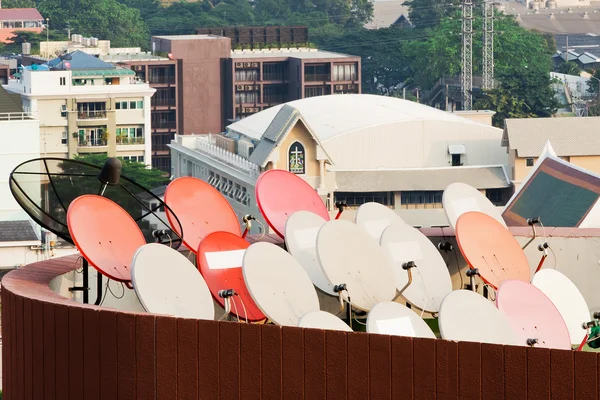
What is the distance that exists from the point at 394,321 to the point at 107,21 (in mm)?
129148

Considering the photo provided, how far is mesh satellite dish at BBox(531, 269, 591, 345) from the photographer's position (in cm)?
1241

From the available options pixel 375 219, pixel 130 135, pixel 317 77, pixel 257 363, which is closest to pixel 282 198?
pixel 375 219

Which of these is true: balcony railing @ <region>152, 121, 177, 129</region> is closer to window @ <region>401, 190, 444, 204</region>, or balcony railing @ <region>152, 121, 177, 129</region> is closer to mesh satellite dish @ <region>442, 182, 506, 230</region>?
window @ <region>401, 190, 444, 204</region>

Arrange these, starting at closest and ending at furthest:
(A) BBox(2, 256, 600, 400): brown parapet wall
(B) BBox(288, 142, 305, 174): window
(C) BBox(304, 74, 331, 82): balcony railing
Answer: (A) BBox(2, 256, 600, 400): brown parapet wall, (B) BBox(288, 142, 305, 174): window, (C) BBox(304, 74, 331, 82): balcony railing

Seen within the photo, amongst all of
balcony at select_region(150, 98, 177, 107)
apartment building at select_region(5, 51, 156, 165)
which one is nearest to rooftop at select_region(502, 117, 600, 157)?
apartment building at select_region(5, 51, 156, 165)

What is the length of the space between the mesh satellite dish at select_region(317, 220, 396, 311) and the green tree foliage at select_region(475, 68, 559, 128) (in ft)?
280

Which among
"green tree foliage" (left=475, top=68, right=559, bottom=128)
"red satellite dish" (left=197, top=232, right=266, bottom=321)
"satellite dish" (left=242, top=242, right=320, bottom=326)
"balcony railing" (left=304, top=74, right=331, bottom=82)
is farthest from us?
"balcony railing" (left=304, top=74, right=331, bottom=82)

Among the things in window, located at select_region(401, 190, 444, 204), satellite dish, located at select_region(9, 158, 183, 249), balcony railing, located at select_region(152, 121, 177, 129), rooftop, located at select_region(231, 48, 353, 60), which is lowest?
window, located at select_region(401, 190, 444, 204)

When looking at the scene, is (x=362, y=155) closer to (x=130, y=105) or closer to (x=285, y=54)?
(x=130, y=105)

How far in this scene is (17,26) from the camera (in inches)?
5950

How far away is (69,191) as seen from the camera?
12.2 meters

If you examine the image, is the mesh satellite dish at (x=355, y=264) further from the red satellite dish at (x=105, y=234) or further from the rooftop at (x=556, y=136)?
the rooftop at (x=556, y=136)

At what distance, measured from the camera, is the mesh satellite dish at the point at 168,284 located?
10.5m

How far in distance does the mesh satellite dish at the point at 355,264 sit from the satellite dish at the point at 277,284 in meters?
0.36
